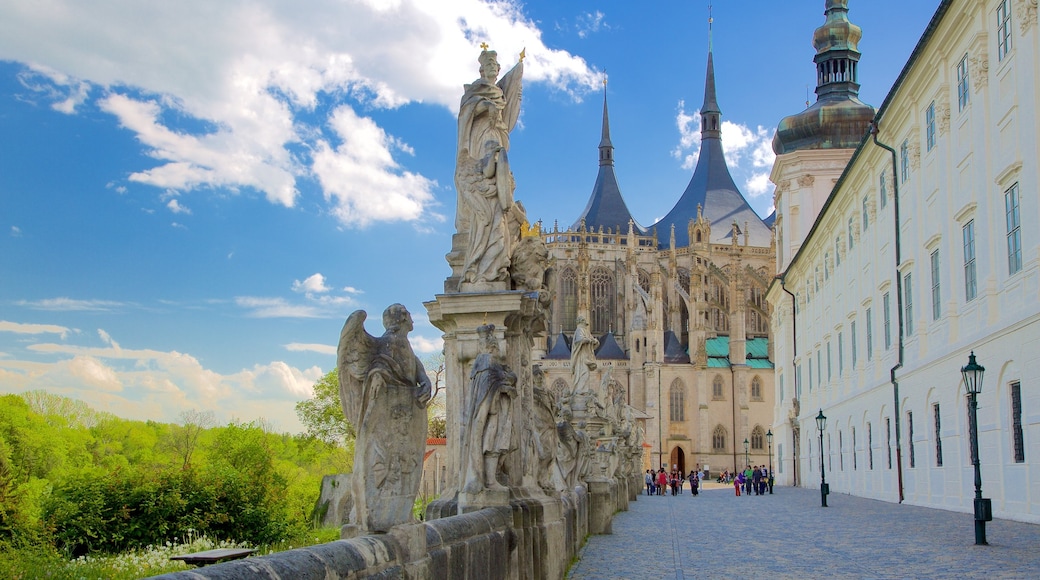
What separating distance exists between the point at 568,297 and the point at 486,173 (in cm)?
8270

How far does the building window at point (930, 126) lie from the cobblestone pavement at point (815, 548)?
833cm

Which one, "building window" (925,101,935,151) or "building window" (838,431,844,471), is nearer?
"building window" (925,101,935,151)

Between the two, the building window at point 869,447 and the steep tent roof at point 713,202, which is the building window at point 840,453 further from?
the steep tent roof at point 713,202

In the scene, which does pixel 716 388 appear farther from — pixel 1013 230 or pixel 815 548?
pixel 815 548

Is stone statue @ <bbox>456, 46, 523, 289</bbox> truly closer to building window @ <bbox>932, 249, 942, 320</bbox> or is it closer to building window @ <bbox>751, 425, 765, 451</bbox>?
building window @ <bbox>932, 249, 942, 320</bbox>

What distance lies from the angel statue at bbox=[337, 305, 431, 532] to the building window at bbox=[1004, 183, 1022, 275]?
1534 centimetres

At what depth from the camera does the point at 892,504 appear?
27.2 m

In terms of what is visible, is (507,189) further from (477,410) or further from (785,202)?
(785,202)

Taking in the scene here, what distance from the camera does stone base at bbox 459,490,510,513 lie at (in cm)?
789

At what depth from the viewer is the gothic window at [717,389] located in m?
85.4

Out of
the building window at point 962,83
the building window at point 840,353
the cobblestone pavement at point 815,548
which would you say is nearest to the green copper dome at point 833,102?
the building window at point 840,353

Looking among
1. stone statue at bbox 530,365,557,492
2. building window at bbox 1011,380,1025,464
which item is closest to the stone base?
stone statue at bbox 530,365,557,492

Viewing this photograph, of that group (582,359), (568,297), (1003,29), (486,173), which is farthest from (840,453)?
(568,297)

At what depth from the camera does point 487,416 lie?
8.08 metres
